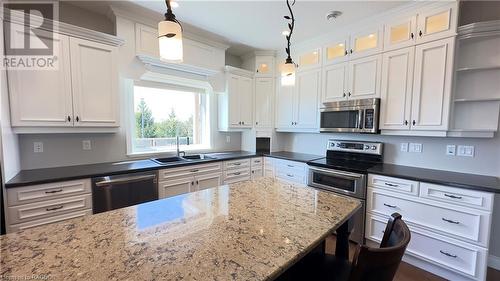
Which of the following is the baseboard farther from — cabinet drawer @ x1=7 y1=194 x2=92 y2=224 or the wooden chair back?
cabinet drawer @ x1=7 y1=194 x2=92 y2=224

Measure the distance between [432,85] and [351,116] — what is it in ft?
2.76

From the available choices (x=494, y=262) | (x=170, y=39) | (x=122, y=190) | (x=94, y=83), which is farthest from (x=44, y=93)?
(x=494, y=262)

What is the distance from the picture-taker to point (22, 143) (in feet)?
7.01

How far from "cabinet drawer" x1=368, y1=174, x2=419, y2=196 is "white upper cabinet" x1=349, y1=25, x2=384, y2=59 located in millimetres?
1486

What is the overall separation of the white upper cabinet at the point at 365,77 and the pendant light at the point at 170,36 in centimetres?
236

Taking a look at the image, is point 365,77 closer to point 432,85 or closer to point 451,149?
point 432,85

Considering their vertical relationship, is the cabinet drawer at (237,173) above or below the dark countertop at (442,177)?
below

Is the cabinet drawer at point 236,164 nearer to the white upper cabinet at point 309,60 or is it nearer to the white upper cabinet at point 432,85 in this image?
the white upper cabinet at point 309,60

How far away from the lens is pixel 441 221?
1974mm

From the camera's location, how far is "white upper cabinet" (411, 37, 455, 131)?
2.12 meters

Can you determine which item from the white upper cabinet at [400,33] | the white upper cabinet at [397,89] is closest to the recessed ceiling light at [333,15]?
the white upper cabinet at [400,33]

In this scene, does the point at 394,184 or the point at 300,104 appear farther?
the point at 300,104

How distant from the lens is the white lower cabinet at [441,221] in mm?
1788

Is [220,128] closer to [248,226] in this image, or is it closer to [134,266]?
[248,226]
